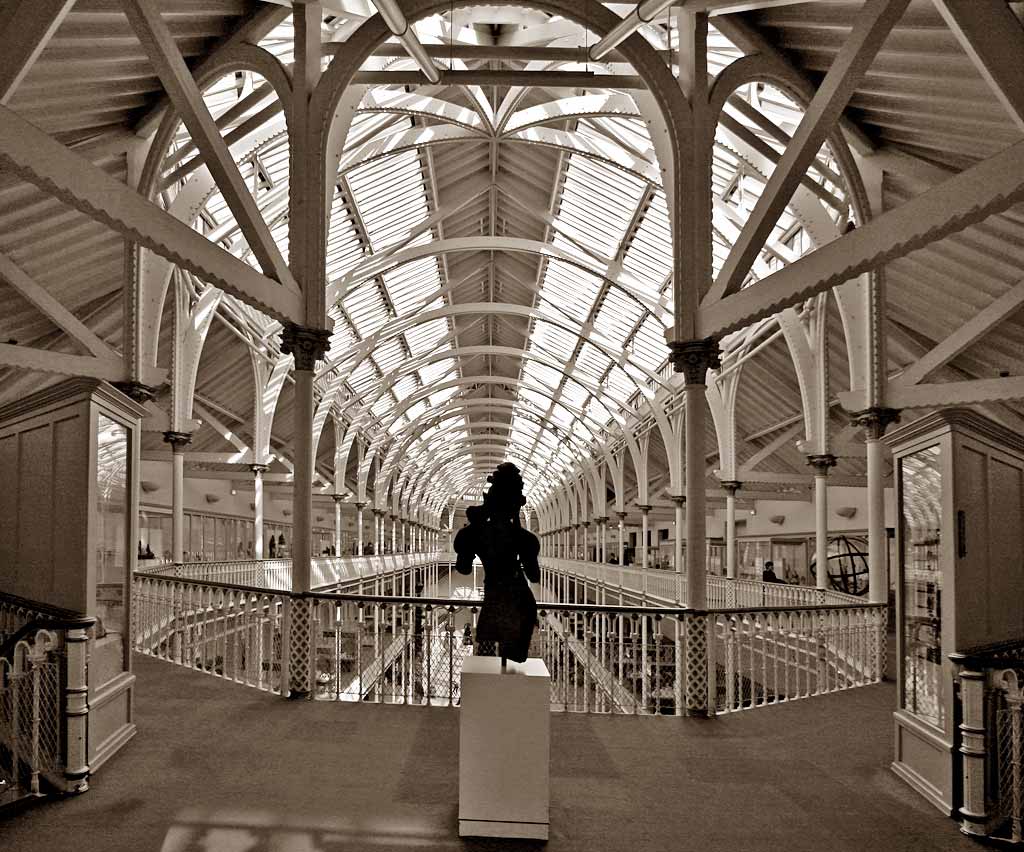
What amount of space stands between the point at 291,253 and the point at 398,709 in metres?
4.89

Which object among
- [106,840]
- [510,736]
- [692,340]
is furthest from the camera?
[692,340]

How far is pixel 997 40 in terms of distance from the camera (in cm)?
498

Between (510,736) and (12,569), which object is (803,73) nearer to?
(510,736)

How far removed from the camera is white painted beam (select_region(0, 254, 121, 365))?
10.4 metres

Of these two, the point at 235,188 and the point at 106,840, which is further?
the point at 235,188

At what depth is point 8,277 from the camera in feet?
34.0

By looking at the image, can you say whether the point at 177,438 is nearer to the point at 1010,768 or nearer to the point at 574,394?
the point at 1010,768

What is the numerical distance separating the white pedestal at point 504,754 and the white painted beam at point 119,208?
3907 millimetres

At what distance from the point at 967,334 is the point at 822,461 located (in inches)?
188

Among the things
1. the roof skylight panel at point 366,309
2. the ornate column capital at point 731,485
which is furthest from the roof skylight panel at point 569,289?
the ornate column capital at point 731,485

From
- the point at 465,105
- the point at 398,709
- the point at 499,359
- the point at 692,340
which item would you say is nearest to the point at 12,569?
the point at 398,709

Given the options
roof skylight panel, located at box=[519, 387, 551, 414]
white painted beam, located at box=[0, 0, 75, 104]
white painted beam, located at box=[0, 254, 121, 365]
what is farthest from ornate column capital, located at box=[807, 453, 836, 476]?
roof skylight panel, located at box=[519, 387, 551, 414]

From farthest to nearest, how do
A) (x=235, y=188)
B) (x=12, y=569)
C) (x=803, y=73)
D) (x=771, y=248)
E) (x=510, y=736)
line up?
(x=771, y=248)
(x=803, y=73)
(x=235, y=188)
(x=12, y=569)
(x=510, y=736)

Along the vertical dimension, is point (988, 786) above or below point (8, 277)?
below
